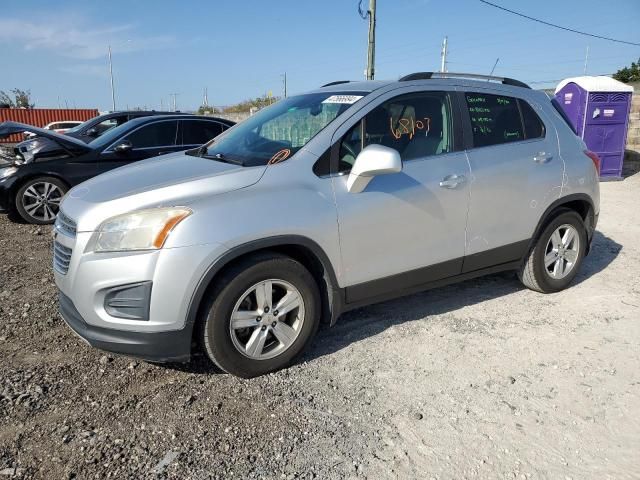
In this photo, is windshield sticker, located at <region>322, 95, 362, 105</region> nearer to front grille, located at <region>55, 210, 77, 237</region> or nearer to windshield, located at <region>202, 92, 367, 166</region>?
windshield, located at <region>202, 92, 367, 166</region>

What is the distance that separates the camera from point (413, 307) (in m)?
4.09

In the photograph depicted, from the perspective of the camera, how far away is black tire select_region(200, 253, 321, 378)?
276cm

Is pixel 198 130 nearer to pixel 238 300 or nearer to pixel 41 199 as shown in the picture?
pixel 41 199

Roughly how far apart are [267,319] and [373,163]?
1.11 metres

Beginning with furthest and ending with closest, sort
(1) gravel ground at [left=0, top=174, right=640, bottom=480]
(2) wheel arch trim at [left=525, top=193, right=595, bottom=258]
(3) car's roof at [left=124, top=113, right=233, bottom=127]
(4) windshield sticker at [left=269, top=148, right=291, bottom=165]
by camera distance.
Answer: (3) car's roof at [left=124, top=113, right=233, bottom=127]
(2) wheel arch trim at [left=525, top=193, right=595, bottom=258]
(4) windshield sticker at [left=269, top=148, right=291, bottom=165]
(1) gravel ground at [left=0, top=174, right=640, bottom=480]

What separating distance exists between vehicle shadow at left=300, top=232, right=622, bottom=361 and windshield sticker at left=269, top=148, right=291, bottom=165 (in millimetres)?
1292

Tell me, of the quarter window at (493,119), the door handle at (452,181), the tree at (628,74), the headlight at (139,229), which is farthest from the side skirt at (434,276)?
the tree at (628,74)

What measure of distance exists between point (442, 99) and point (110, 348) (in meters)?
2.74

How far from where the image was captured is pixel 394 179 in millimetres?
3236

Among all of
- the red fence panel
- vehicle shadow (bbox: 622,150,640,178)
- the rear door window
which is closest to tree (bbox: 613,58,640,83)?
vehicle shadow (bbox: 622,150,640,178)

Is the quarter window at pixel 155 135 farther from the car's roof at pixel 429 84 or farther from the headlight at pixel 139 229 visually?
the headlight at pixel 139 229

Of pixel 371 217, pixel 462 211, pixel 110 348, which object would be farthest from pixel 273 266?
pixel 462 211

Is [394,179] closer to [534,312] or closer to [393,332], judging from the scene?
[393,332]

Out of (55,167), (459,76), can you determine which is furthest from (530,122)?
(55,167)
